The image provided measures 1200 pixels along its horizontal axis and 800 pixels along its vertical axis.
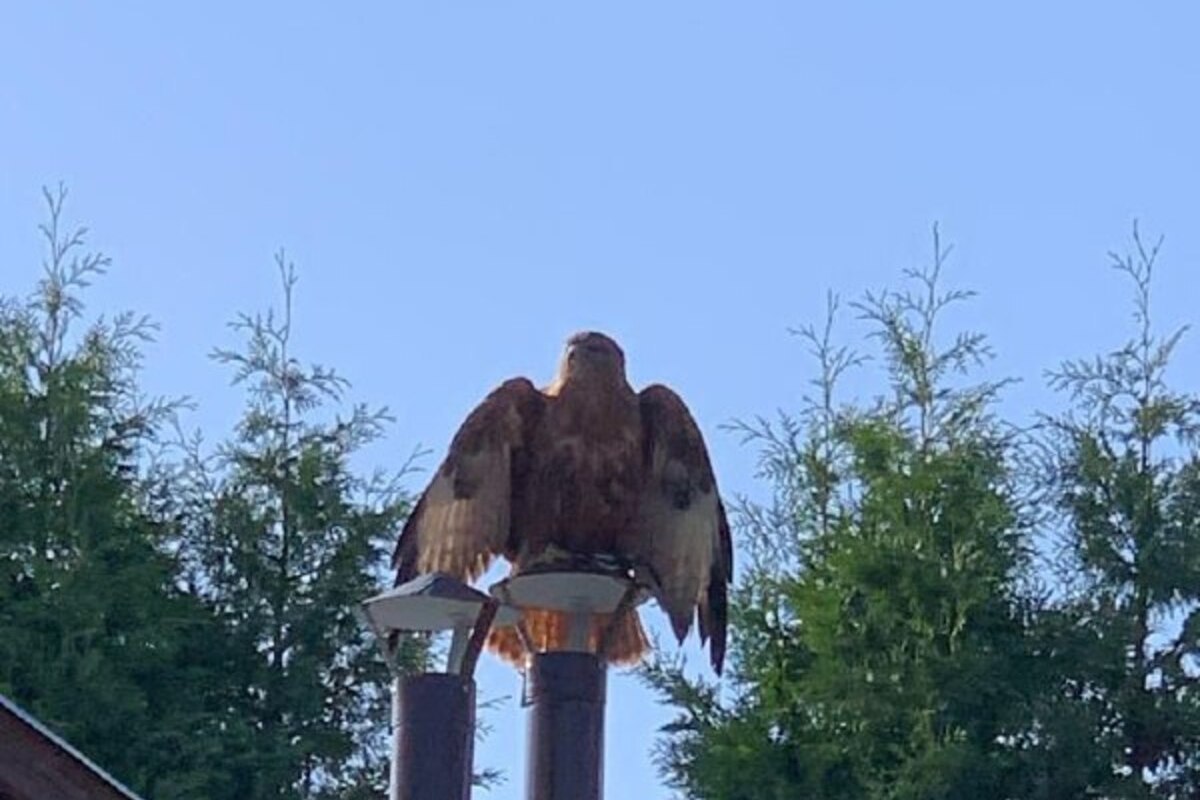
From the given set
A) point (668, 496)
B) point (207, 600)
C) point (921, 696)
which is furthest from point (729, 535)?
point (207, 600)

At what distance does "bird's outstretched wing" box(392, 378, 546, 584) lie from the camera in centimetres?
1029

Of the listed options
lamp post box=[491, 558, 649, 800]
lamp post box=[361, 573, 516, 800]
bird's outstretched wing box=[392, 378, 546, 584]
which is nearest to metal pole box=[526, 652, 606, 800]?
lamp post box=[491, 558, 649, 800]

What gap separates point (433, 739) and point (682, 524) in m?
1.81

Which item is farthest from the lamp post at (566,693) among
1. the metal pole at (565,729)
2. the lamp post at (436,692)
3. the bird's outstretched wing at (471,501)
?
the bird's outstretched wing at (471,501)

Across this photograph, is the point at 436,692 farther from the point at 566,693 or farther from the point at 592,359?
the point at 592,359

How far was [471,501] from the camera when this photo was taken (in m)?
10.3

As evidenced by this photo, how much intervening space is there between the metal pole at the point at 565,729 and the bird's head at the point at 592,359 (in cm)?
151

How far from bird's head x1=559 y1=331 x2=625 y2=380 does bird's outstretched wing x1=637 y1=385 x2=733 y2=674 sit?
0.16 metres

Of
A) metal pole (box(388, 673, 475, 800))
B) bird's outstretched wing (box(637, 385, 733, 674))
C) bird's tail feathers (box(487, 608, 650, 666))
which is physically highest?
bird's outstretched wing (box(637, 385, 733, 674))

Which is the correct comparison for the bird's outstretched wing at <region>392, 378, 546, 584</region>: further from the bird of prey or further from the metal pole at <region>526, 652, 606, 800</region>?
the metal pole at <region>526, 652, 606, 800</region>

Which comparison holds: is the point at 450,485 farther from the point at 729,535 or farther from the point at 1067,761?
the point at 1067,761

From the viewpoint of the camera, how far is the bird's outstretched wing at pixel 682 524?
10.3 metres

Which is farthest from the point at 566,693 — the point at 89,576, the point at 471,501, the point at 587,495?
the point at 89,576

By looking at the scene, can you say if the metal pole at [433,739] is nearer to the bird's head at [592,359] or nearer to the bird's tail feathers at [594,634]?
the bird's tail feathers at [594,634]
